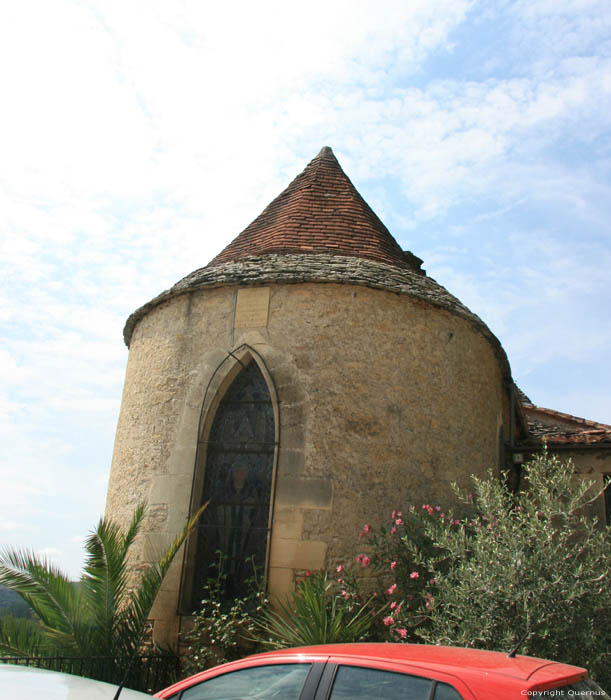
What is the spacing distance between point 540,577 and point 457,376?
3.42m

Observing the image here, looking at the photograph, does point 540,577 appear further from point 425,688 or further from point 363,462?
point 425,688

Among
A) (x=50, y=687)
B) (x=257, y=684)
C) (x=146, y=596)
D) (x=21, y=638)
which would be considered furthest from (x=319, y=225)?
(x=50, y=687)

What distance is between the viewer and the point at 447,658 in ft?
10.0

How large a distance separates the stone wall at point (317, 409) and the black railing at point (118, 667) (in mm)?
337

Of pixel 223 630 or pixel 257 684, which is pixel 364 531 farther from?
pixel 257 684

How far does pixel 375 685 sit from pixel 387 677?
6cm

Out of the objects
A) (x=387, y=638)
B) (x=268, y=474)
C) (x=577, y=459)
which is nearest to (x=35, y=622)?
(x=268, y=474)

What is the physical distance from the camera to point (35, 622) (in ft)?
22.1

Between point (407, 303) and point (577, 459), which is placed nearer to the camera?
point (407, 303)

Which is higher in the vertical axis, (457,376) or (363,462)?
(457,376)

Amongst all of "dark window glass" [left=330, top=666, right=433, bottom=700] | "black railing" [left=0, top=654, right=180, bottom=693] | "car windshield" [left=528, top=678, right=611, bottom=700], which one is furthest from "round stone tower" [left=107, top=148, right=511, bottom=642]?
"car windshield" [left=528, top=678, right=611, bottom=700]

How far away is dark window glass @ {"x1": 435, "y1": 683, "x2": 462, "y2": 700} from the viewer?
2.75 metres

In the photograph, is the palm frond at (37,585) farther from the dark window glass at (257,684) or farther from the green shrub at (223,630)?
the dark window glass at (257,684)

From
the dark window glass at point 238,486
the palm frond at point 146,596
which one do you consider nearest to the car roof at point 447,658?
the palm frond at point 146,596
